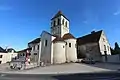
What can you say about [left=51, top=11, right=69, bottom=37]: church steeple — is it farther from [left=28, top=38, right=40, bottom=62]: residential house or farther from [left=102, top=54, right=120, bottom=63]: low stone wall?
[left=102, top=54, right=120, bottom=63]: low stone wall

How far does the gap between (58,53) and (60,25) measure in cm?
1006

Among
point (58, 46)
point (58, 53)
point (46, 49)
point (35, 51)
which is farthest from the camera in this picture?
point (35, 51)

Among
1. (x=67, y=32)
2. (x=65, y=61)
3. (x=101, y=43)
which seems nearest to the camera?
(x=65, y=61)

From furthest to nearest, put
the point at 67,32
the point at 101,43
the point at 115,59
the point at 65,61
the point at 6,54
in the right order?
the point at 6,54
the point at 67,32
the point at 101,43
the point at 65,61
the point at 115,59

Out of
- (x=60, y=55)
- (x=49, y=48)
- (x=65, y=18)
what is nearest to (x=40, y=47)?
(x=49, y=48)

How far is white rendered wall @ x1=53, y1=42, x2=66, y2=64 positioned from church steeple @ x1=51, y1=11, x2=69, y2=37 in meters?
5.18

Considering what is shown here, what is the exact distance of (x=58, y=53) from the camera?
118 ft

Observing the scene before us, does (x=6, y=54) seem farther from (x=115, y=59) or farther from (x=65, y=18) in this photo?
(x=115, y=59)

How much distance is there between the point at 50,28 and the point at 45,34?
652 centimetres

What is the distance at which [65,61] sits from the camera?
37.2 metres

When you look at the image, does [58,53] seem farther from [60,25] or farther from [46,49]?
[60,25]

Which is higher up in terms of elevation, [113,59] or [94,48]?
[94,48]

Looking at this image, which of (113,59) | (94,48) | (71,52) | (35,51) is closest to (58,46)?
(71,52)

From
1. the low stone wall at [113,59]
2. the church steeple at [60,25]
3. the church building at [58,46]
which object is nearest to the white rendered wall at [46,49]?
the church building at [58,46]
